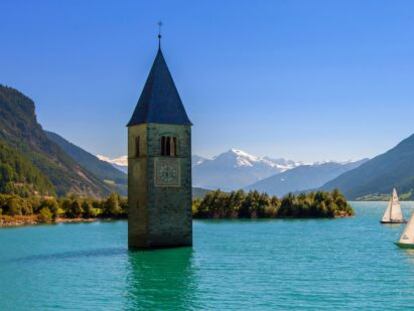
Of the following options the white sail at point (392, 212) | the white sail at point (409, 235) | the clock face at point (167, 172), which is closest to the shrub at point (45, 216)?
the white sail at point (392, 212)

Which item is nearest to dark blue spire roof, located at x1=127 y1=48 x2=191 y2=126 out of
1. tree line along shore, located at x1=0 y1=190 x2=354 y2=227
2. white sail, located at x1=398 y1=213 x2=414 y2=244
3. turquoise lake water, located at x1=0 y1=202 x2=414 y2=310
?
turquoise lake water, located at x1=0 y1=202 x2=414 y2=310

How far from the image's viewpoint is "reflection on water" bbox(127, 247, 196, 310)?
149 ft

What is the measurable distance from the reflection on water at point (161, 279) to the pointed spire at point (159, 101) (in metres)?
13.9

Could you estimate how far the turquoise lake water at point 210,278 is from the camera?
1775 inches

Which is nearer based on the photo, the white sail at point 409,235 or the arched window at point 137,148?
the arched window at point 137,148

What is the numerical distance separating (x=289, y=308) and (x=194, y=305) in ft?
19.4

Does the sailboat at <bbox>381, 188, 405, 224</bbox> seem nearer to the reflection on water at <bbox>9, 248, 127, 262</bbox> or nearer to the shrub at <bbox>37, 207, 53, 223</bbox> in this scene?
the shrub at <bbox>37, 207, 53, 223</bbox>

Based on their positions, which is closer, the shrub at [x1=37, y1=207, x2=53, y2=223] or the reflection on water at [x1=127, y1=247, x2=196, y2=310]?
the reflection on water at [x1=127, y1=247, x2=196, y2=310]

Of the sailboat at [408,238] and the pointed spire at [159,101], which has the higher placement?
the pointed spire at [159,101]

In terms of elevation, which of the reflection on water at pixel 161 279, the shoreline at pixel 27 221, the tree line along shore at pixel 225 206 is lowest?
the reflection on water at pixel 161 279

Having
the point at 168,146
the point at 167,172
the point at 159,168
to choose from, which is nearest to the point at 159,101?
the point at 168,146

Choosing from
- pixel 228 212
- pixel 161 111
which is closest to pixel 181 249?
pixel 161 111

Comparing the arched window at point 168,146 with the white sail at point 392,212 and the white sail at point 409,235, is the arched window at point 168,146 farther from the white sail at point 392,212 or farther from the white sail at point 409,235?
the white sail at point 392,212

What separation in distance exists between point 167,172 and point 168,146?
2843mm
